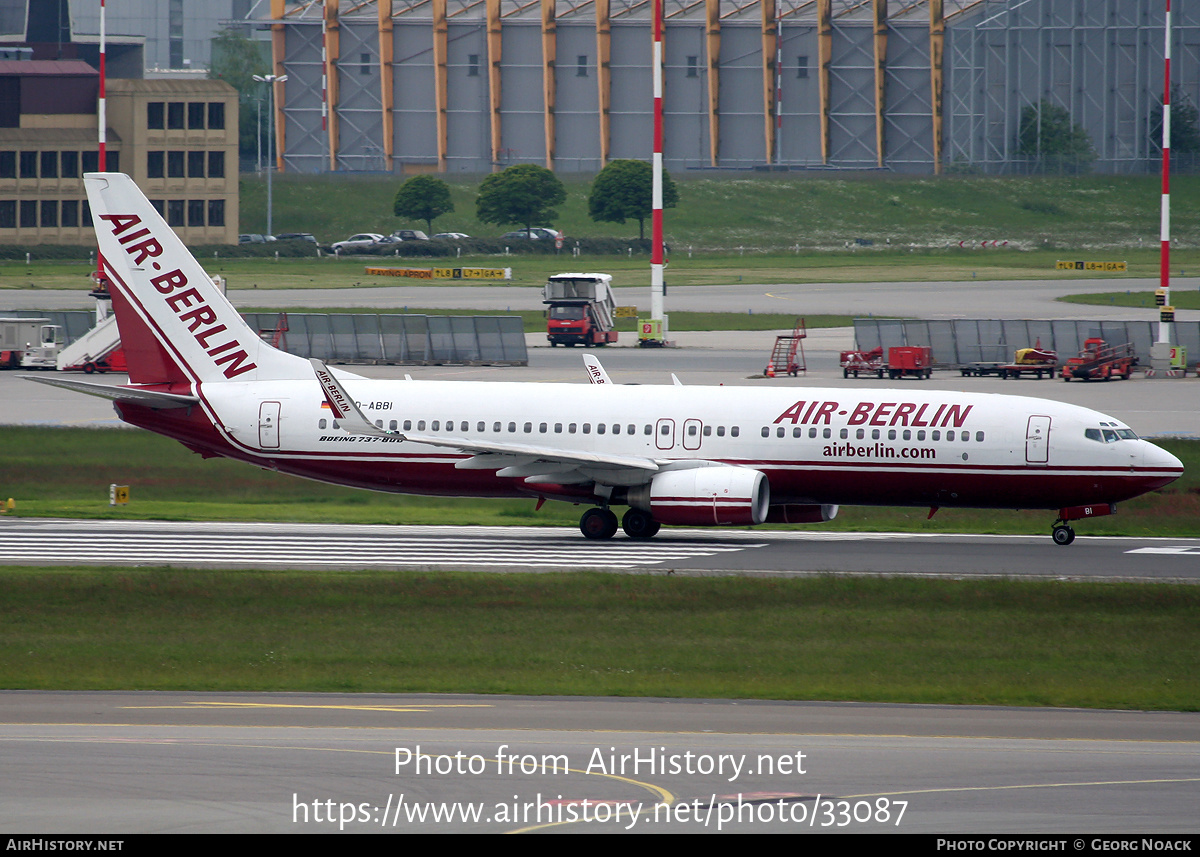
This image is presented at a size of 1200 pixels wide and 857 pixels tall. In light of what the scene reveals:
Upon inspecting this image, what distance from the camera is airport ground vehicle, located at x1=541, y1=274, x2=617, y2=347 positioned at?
92125mm

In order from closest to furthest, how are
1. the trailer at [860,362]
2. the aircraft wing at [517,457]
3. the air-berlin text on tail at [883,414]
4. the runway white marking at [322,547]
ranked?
the runway white marking at [322,547]
the aircraft wing at [517,457]
the air-berlin text on tail at [883,414]
the trailer at [860,362]

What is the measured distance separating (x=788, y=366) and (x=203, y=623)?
2012 inches

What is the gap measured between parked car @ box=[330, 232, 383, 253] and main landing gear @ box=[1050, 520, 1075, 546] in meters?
128

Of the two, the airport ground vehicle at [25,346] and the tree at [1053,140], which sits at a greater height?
the tree at [1053,140]

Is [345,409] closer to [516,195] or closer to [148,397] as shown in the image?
[148,397]

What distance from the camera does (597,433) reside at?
1597 inches

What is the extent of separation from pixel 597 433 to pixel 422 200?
131m

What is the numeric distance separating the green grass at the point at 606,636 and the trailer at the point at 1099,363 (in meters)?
44.7

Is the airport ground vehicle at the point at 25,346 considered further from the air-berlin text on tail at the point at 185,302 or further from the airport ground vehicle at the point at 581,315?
the air-berlin text on tail at the point at 185,302

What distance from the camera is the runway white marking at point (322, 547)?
36188 millimetres

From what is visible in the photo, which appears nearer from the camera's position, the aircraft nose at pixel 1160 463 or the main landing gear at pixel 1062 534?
the aircraft nose at pixel 1160 463

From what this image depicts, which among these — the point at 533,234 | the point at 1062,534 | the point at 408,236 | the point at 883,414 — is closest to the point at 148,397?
the point at 883,414

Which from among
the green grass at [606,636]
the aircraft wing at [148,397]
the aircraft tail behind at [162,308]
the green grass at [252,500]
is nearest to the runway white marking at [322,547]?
the green grass at [252,500]

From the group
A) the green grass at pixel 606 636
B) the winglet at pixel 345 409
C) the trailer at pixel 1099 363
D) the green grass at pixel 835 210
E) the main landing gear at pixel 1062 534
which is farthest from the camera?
the green grass at pixel 835 210
